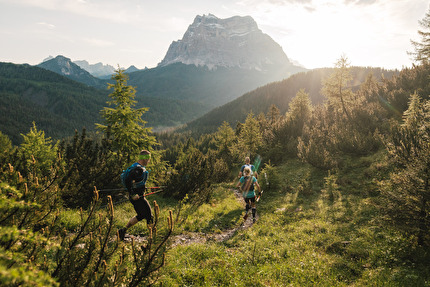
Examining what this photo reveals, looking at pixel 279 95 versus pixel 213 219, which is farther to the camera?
pixel 279 95

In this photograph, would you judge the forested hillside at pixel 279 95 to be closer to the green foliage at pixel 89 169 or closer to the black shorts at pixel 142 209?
the green foliage at pixel 89 169

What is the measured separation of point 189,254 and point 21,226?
480cm

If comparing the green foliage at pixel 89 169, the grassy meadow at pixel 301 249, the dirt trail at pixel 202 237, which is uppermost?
the green foliage at pixel 89 169

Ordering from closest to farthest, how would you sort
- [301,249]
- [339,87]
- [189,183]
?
[301,249] < [189,183] < [339,87]

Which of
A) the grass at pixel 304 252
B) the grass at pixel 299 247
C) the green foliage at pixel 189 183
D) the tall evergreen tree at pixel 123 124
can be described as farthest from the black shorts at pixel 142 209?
the tall evergreen tree at pixel 123 124

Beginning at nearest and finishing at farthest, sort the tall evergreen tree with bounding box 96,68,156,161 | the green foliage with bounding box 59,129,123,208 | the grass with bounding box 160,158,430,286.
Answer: the grass with bounding box 160,158,430,286 < the green foliage with bounding box 59,129,123,208 < the tall evergreen tree with bounding box 96,68,156,161

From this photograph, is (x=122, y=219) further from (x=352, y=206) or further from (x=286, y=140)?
(x=286, y=140)

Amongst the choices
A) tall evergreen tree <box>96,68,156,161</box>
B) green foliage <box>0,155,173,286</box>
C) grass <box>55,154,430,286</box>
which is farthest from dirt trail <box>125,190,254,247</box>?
tall evergreen tree <box>96,68,156,161</box>

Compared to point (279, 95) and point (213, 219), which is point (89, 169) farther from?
point (279, 95)

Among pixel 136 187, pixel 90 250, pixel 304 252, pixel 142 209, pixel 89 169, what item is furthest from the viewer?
pixel 89 169

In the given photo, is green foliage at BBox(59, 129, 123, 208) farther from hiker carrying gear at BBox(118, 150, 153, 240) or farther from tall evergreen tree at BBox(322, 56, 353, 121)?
tall evergreen tree at BBox(322, 56, 353, 121)

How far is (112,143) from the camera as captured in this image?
13570 millimetres

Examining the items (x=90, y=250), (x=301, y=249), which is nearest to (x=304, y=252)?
(x=301, y=249)

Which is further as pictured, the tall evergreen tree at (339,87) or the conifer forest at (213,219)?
the tall evergreen tree at (339,87)
